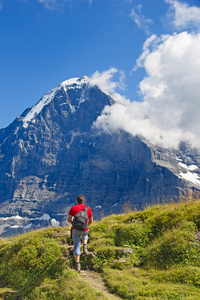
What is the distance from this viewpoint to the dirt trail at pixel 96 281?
746cm

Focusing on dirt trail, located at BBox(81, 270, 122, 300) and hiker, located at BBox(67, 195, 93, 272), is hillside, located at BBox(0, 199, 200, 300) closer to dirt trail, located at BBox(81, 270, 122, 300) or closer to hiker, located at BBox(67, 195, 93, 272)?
dirt trail, located at BBox(81, 270, 122, 300)

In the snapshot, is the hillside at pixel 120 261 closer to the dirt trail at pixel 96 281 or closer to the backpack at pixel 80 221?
the dirt trail at pixel 96 281

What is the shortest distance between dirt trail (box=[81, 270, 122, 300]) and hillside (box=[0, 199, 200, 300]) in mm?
37

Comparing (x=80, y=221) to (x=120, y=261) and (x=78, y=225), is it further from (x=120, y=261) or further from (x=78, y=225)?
(x=120, y=261)

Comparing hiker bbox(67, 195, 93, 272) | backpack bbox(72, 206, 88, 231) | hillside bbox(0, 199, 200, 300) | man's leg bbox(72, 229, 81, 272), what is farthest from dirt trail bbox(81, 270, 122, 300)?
backpack bbox(72, 206, 88, 231)

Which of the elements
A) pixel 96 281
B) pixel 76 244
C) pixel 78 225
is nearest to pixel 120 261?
pixel 96 281

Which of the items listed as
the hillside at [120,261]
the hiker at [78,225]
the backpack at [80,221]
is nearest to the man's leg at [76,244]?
the hiker at [78,225]

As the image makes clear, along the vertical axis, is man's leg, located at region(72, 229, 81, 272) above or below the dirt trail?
above

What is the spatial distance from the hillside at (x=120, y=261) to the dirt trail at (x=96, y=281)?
37 mm

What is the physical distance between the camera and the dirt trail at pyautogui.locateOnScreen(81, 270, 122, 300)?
7461 millimetres

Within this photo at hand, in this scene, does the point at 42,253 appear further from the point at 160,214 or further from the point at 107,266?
the point at 160,214

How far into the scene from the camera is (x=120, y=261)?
9.43 metres

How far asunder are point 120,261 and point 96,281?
1.32 metres

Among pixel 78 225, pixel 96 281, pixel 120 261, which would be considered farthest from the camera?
pixel 120 261
